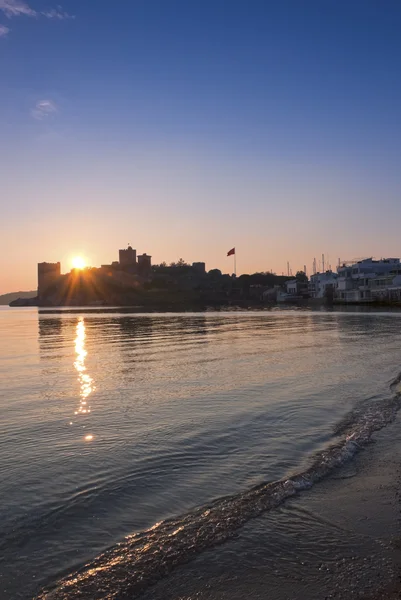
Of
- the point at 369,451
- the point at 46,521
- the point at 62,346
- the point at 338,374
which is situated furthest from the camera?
the point at 62,346

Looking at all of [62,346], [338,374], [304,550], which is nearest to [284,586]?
[304,550]

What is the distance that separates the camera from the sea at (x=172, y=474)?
5.76 m

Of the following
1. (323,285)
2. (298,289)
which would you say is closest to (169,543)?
(323,285)

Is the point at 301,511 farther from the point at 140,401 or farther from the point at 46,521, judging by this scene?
the point at 140,401

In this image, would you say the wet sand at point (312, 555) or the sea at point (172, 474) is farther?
the sea at point (172, 474)

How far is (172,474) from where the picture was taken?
895 centimetres

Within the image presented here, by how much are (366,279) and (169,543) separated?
136 metres

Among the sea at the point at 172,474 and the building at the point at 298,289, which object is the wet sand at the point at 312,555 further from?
the building at the point at 298,289

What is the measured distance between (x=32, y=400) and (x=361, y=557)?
12130mm

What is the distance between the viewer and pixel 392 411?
13438 mm

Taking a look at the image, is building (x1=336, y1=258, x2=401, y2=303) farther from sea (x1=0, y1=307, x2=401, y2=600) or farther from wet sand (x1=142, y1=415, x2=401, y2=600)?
wet sand (x1=142, y1=415, x2=401, y2=600)

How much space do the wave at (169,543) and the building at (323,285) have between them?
145864 millimetres

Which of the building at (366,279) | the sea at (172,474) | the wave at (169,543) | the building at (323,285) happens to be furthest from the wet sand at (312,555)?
the building at (323,285)

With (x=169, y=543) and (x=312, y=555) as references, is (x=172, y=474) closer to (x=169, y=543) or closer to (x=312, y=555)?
(x=169, y=543)
